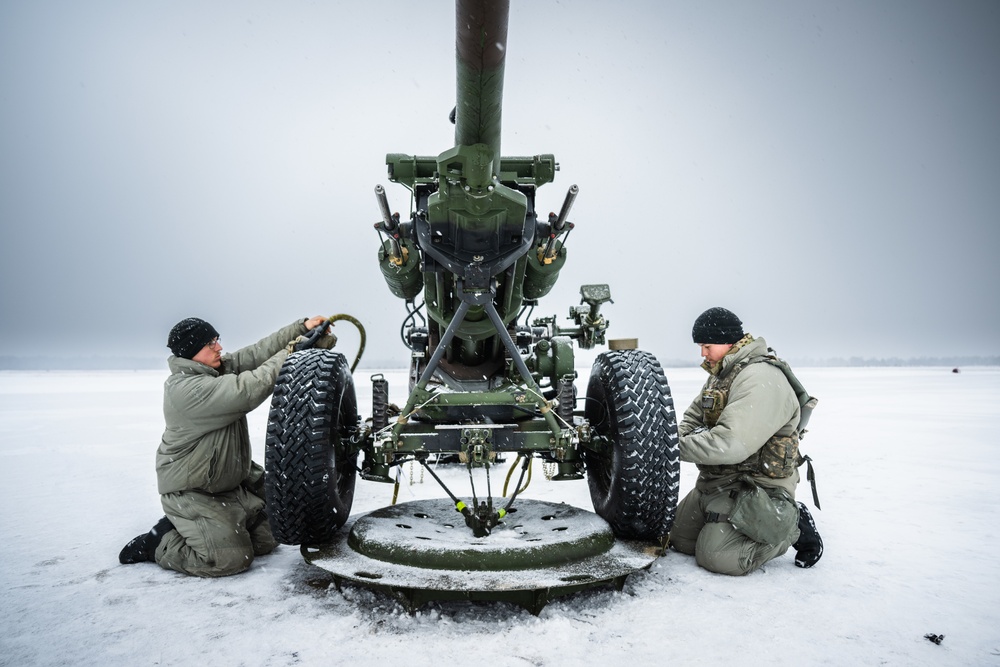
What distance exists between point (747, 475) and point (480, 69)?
2.75m

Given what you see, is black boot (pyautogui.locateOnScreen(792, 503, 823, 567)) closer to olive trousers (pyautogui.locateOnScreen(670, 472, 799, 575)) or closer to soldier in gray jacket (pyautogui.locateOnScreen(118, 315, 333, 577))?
olive trousers (pyautogui.locateOnScreen(670, 472, 799, 575))

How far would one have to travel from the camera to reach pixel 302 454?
331cm

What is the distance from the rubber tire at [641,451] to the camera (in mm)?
3355

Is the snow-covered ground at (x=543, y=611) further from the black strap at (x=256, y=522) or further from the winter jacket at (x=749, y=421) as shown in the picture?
the winter jacket at (x=749, y=421)

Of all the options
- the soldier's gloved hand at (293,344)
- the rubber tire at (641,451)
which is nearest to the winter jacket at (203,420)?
the soldier's gloved hand at (293,344)

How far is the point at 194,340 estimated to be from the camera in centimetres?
387

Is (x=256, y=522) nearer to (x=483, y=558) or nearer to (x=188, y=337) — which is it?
(x=188, y=337)

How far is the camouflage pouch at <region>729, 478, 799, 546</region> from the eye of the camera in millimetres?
3434

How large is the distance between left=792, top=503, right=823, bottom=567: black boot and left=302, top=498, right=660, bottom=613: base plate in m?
0.91

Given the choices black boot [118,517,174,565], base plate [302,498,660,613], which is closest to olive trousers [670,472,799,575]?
base plate [302,498,660,613]

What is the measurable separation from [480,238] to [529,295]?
4.33ft

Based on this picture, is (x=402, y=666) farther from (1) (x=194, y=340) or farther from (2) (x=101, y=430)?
(2) (x=101, y=430)

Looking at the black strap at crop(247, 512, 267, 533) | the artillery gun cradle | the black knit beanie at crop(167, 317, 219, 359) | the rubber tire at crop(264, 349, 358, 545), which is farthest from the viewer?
the black strap at crop(247, 512, 267, 533)

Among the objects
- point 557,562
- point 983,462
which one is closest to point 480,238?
point 557,562
